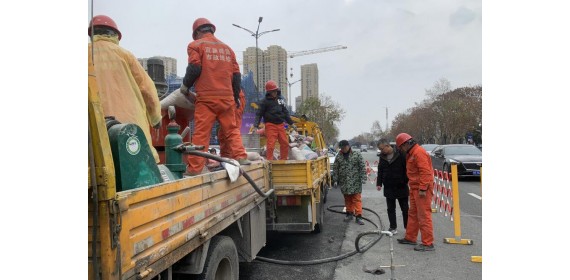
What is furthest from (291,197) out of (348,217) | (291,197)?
(348,217)

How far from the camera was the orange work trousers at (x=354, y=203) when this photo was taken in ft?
25.9

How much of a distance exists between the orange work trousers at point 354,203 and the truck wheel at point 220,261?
4.72 meters

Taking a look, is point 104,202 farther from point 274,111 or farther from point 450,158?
point 450,158

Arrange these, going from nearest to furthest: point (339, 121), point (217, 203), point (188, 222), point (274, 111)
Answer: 1. point (188, 222)
2. point (217, 203)
3. point (274, 111)
4. point (339, 121)

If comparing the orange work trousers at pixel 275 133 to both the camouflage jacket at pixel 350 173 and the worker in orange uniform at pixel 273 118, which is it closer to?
the worker in orange uniform at pixel 273 118

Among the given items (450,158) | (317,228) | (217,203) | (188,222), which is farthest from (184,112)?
(450,158)

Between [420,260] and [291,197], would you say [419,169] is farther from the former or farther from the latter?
[291,197]

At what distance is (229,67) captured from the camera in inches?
178

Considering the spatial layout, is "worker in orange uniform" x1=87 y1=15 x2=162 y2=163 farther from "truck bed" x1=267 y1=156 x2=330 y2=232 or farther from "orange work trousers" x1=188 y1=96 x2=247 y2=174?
"truck bed" x1=267 y1=156 x2=330 y2=232

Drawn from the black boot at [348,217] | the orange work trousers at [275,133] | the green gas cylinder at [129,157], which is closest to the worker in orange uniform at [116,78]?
the green gas cylinder at [129,157]
